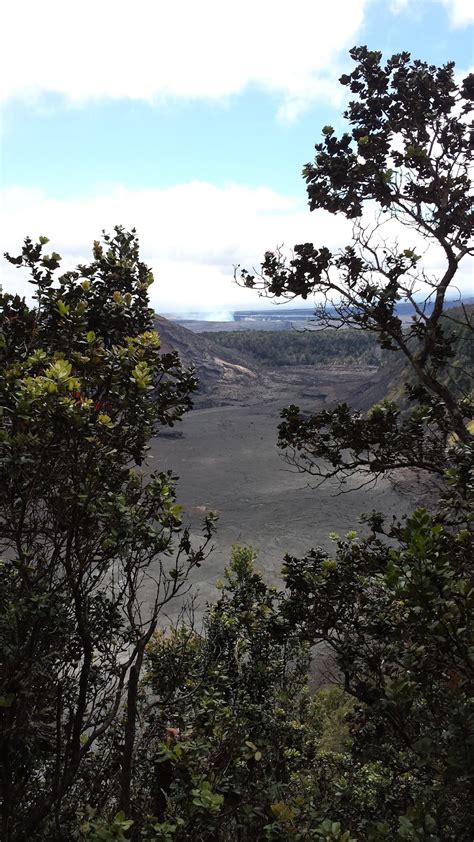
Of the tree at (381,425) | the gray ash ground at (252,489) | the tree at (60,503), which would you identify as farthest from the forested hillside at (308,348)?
the tree at (60,503)

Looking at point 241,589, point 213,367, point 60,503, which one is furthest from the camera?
point 213,367

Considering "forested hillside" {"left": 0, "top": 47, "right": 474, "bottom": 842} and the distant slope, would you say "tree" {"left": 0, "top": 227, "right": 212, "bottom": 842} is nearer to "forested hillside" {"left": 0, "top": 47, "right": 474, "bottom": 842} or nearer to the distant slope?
"forested hillside" {"left": 0, "top": 47, "right": 474, "bottom": 842}

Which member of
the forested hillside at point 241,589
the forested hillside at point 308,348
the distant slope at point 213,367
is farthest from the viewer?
the forested hillside at point 308,348

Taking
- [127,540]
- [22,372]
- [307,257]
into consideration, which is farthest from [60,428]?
[307,257]

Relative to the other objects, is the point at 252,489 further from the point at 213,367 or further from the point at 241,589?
the point at 213,367

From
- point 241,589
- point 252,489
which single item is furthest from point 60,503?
point 252,489

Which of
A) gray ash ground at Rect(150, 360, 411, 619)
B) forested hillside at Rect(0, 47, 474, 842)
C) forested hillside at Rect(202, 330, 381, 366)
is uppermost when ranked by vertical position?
forested hillside at Rect(202, 330, 381, 366)

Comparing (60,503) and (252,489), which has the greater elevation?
(60,503)

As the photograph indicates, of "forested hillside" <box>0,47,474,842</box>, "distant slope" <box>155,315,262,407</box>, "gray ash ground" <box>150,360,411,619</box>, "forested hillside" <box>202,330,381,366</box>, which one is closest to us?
"forested hillside" <box>0,47,474,842</box>

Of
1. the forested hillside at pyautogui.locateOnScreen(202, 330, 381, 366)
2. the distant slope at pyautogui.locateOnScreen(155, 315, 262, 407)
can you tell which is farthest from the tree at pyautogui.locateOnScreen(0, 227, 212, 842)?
the forested hillside at pyautogui.locateOnScreen(202, 330, 381, 366)

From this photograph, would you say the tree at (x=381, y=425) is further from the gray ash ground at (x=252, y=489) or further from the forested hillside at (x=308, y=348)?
the forested hillside at (x=308, y=348)

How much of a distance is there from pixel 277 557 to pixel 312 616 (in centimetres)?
3518

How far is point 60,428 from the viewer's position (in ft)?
14.2

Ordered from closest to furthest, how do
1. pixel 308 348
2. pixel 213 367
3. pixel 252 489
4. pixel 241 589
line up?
pixel 241 589 → pixel 252 489 → pixel 213 367 → pixel 308 348
